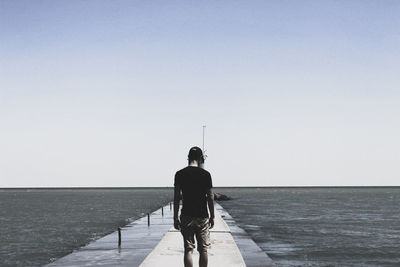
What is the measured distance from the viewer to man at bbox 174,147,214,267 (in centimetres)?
741

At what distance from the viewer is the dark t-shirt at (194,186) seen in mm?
7398

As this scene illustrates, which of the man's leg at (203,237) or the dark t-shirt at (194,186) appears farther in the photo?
the man's leg at (203,237)

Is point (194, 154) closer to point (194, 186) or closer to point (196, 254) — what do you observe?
point (194, 186)

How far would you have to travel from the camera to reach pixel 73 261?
1752 cm

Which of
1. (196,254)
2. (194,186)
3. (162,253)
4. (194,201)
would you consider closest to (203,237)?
(194,201)

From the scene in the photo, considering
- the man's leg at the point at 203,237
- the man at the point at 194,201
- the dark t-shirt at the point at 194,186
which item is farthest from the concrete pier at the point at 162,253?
the dark t-shirt at the point at 194,186

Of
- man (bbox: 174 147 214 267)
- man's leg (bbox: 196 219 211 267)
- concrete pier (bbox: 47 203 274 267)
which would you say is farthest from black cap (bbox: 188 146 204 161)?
concrete pier (bbox: 47 203 274 267)

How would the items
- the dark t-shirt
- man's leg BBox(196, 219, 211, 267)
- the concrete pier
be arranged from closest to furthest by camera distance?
the dark t-shirt < man's leg BBox(196, 219, 211, 267) < the concrete pier

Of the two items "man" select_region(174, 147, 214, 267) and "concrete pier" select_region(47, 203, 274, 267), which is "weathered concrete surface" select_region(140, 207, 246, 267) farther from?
"man" select_region(174, 147, 214, 267)

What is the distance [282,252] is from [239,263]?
13307 millimetres

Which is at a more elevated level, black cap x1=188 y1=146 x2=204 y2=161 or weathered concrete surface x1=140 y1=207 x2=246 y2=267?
black cap x1=188 y1=146 x2=204 y2=161

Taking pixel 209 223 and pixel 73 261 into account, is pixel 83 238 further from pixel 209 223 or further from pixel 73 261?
pixel 209 223

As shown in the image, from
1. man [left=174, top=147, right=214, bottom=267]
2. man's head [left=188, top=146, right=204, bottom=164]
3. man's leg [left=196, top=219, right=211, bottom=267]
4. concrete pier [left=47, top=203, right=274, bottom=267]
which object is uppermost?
man's head [left=188, top=146, right=204, bottom=164]

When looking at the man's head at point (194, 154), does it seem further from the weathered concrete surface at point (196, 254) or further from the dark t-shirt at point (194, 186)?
the weathered concrete surface at point (196, 254)
